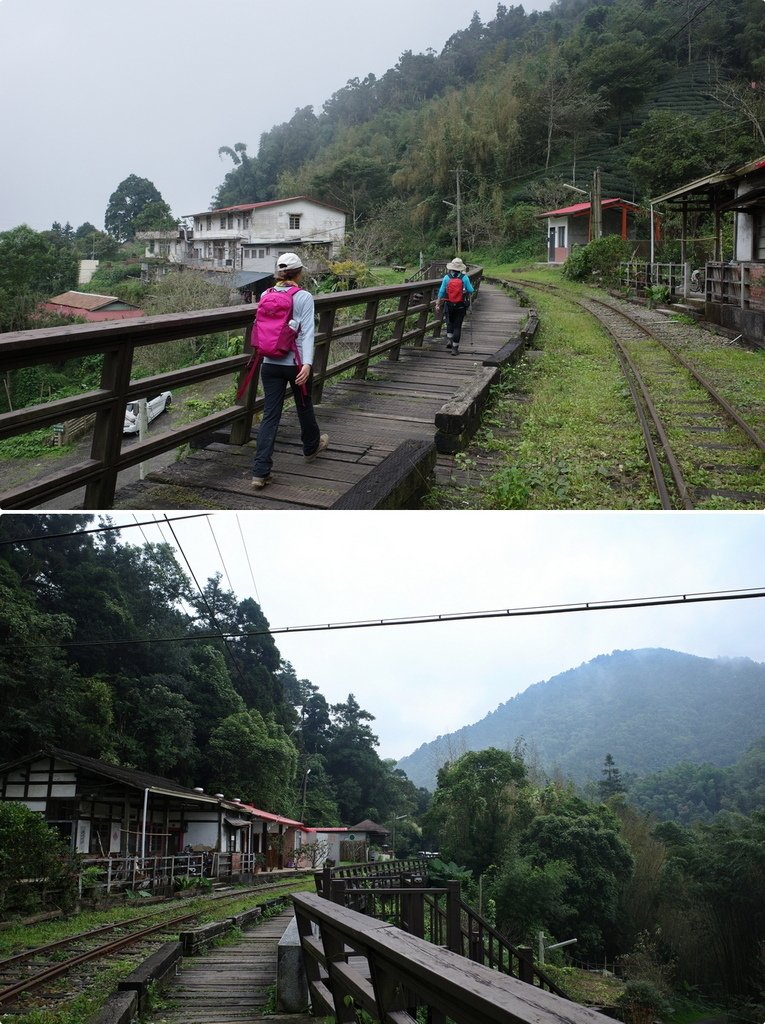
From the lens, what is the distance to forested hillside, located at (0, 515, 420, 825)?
20.2m

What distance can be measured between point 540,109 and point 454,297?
23784mm

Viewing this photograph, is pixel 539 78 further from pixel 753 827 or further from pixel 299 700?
pixel 299 700

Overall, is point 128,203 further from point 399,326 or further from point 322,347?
point 322,347

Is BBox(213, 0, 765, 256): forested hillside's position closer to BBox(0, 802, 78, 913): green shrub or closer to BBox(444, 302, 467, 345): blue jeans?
BBox(444, 302, 467, 345): blue jeans

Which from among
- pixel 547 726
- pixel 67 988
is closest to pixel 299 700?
pixel 547 726

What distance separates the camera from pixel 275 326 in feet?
17.0

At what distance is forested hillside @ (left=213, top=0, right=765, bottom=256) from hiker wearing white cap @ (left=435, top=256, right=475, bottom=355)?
25.8 ft

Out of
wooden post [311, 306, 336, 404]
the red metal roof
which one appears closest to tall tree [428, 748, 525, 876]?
wooden post [311, 306, 336, 404]

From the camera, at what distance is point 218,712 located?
29688 mm

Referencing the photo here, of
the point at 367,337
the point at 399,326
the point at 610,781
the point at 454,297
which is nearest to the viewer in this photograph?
the point at 367,337

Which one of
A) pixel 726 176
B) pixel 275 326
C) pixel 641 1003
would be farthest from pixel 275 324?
pixel 641 1003

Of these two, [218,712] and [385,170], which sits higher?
[385,170]

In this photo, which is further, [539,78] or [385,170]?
[539,78]

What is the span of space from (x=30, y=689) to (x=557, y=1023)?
69.0 feet
